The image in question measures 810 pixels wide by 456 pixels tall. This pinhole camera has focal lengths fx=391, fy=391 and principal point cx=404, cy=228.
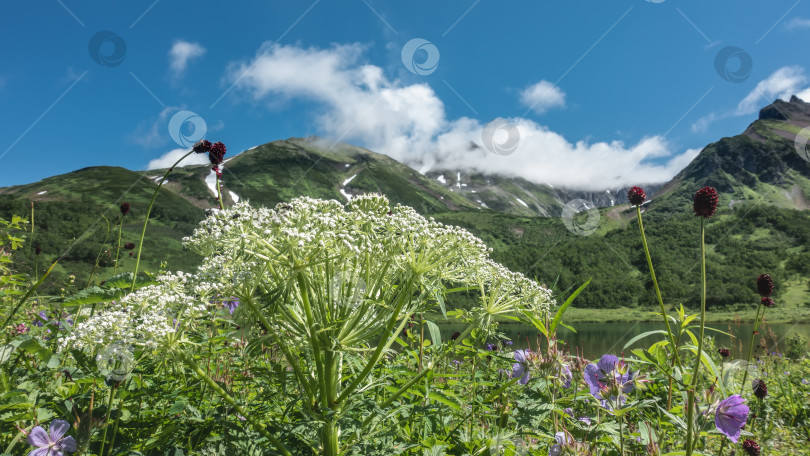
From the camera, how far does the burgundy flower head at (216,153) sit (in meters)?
3.29

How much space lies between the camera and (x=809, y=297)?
540 feet

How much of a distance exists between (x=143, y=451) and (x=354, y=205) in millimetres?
2213

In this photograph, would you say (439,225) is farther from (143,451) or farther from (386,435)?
(143,451)

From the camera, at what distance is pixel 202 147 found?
3201 millimetres

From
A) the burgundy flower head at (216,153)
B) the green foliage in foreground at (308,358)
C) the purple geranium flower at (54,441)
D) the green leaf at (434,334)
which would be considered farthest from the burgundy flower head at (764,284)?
the purple geranium flower at (54,441)

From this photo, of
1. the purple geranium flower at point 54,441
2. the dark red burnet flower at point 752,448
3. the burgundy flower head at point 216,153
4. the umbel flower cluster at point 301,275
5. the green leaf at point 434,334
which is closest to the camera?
the umbel flower cluster at point 301,275

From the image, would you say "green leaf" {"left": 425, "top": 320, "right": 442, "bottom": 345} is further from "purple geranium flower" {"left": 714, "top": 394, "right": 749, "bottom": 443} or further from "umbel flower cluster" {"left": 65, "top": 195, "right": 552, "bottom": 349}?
"purple geranium flower" {"left": 714, "top": 394, "right": 749, "bottom": 443}

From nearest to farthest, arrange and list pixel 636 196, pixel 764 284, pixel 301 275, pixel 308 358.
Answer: pixel 301 275
pixel 308 358
pixel 636 196
pixel 764 284

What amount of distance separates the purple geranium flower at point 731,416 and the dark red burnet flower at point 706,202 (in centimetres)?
113

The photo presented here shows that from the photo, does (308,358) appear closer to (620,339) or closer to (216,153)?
(216,153)

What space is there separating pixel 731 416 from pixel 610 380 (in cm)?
78

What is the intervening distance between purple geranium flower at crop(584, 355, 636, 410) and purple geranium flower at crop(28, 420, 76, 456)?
3.32 metres

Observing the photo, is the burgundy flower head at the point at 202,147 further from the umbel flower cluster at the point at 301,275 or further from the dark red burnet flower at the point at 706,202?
the dark red burnet flower at the point at 706,202

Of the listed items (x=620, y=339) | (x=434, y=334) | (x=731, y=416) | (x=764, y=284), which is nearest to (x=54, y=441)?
(x=434, y=334)
